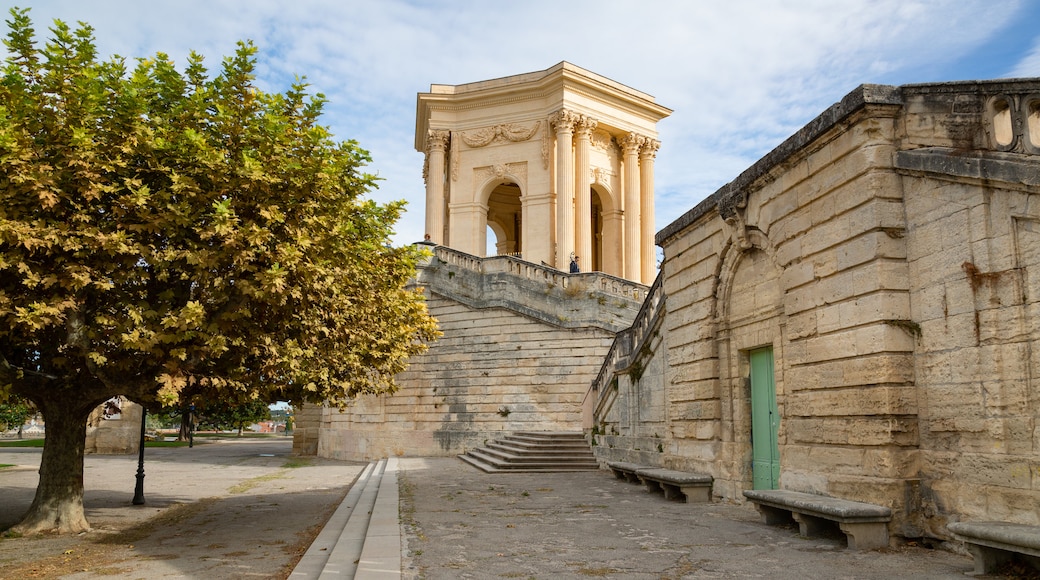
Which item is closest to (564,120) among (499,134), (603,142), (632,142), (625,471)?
(603,142)

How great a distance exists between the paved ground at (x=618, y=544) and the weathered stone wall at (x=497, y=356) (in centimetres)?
1007

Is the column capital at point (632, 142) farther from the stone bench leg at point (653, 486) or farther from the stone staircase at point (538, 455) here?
the stone bench leg at point (653, 486)

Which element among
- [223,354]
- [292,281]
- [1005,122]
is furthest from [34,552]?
[1005,122]

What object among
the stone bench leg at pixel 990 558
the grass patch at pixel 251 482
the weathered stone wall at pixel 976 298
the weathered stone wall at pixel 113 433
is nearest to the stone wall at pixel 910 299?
the weathered stone wall at pixel 976 298

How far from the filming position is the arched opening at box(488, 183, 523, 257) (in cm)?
3984

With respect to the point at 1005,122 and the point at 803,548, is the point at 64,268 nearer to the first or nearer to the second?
the point at 803,548

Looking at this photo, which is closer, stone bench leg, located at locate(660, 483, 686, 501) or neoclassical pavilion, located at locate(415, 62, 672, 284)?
stone bench leg, located at locate(660, 483, 686, 501)

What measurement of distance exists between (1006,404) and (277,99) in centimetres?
911

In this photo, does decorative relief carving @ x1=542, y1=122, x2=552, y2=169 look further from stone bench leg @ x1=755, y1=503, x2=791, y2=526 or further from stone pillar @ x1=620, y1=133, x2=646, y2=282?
stone bench leg @ x1=755, y1=503, x2=791, y2=526

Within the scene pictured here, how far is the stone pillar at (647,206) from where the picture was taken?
3556cm

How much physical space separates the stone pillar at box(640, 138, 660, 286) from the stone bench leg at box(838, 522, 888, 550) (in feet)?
93.1

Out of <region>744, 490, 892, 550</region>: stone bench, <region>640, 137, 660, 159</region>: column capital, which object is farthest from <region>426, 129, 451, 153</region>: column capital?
<region>744, 490, 892, 550</region>: stone bench

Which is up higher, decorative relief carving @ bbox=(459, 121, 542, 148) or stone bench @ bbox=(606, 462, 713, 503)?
decorative relief carving @ bbox=(459, 121, 542, 148)

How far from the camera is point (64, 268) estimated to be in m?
9.23
